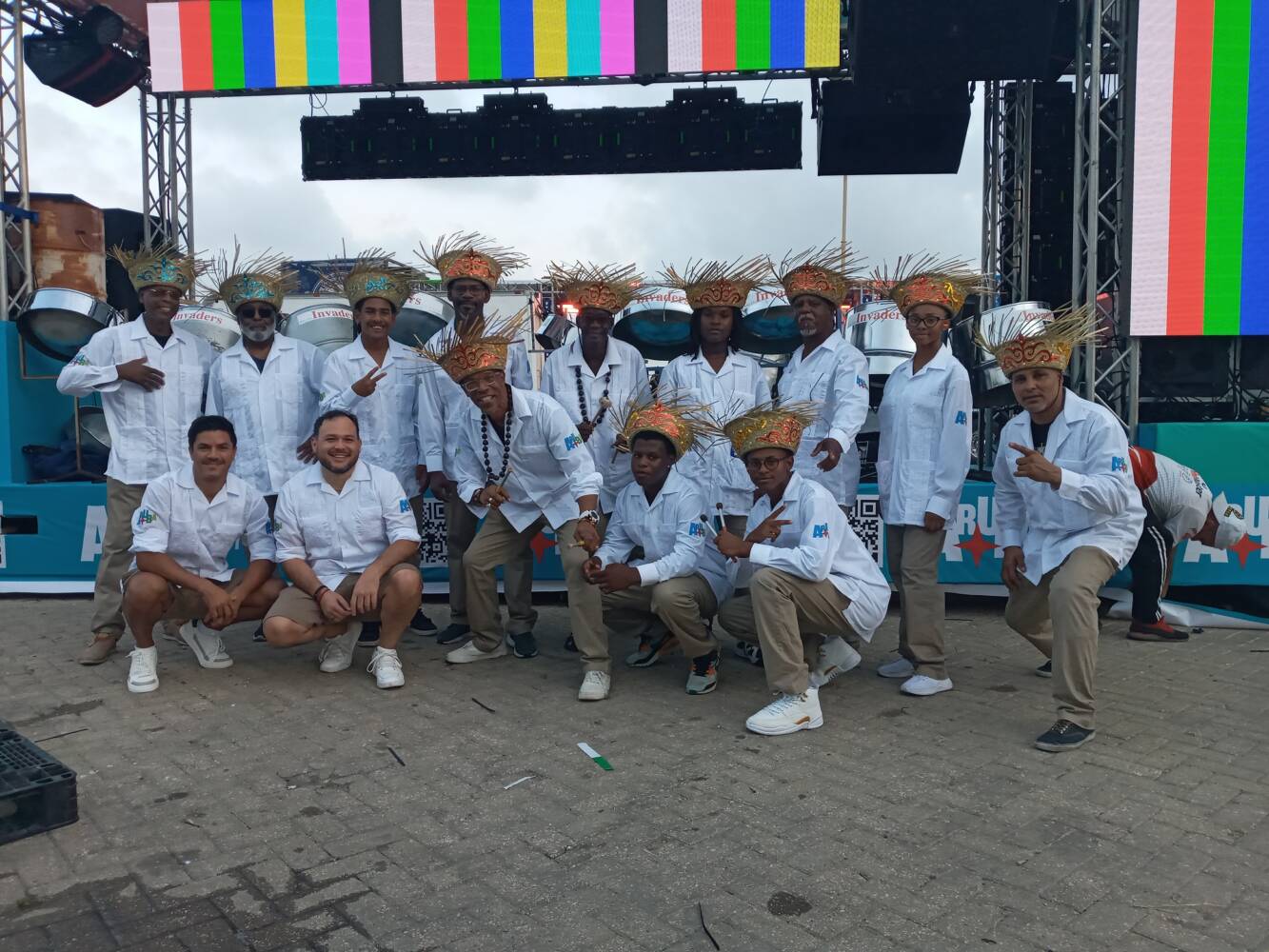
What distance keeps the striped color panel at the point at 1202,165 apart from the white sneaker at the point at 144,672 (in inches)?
250

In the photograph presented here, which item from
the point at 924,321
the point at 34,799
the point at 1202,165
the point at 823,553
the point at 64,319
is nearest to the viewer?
the point at 34,799

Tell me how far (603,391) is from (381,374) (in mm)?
1189

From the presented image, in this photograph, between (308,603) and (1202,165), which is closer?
(308,603)

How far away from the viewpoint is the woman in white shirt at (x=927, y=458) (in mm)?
4348

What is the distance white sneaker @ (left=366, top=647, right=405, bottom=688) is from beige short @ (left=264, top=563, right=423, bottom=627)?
20 cm

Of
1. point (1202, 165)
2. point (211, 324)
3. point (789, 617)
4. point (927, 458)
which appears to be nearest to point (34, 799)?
point (789, 617)

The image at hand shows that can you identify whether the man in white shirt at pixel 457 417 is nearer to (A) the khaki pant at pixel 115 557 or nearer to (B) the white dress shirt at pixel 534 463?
(B) the white dress shirt at pixel 534 463

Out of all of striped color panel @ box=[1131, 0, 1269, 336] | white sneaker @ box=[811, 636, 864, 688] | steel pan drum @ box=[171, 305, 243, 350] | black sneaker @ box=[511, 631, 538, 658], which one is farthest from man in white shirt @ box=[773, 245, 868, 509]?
steel pan drum @ box=[171, 305, 243, 350]

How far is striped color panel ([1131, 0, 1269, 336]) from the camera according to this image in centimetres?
609

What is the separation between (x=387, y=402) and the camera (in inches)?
207

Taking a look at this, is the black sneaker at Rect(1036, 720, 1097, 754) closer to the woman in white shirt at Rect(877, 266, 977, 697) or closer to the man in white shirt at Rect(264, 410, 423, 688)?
the woman in white shirt at Rect(877, 266, 977, 697)

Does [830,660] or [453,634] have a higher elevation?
[830,660]

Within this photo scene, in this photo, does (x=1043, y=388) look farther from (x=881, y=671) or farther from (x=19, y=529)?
(x=19, y=529)

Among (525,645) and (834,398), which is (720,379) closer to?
(834,398)
